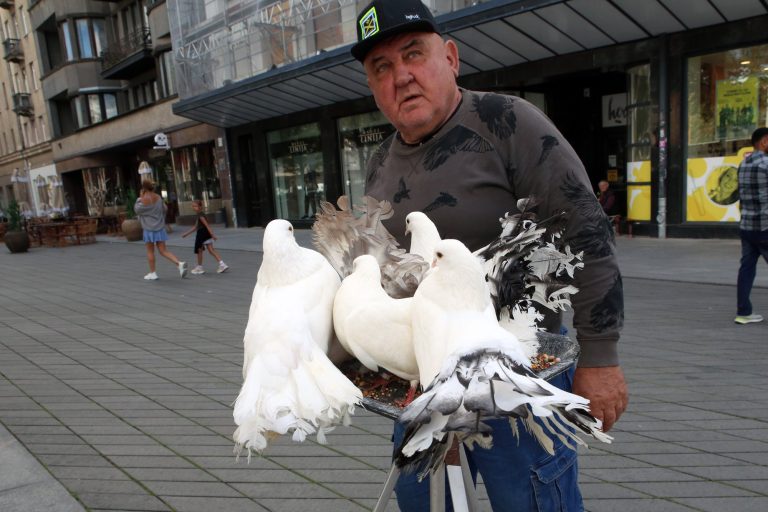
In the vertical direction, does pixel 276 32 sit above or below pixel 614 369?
above

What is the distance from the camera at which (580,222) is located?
1471 millimetres

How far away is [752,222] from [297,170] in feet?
43.0

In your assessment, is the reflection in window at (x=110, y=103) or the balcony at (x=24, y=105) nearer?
the reflection in window at (x=110, y=103)

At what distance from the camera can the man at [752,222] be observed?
4809 mm

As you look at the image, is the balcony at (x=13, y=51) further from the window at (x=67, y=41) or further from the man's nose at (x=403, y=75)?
the man's nose at (x=403, y=75)

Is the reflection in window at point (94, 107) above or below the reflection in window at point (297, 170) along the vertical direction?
above

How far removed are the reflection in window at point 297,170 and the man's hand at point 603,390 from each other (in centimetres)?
1390

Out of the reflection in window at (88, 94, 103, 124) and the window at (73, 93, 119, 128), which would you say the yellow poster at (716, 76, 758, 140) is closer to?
the window at (73, 93, 119, 128)

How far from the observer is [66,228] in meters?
18.9

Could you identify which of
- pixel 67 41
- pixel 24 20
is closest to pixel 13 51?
pixel 24 20

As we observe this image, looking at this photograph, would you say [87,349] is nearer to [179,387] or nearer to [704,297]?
[179,387]

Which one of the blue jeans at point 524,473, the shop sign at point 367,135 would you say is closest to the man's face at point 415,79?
the blue jeans at point 524,473

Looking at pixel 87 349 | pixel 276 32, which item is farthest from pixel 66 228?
pixel 87 349

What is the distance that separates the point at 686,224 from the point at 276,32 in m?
10.5
